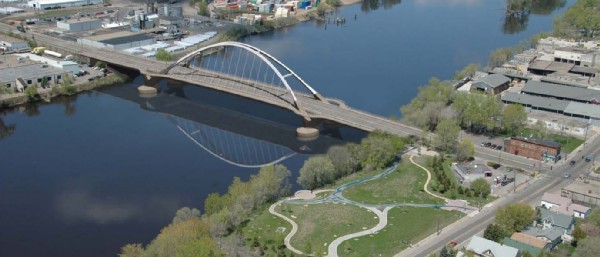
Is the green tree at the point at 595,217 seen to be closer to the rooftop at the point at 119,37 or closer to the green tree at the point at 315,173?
the green tree at the point at 315,173

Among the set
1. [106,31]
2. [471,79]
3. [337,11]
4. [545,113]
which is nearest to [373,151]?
[545,113]

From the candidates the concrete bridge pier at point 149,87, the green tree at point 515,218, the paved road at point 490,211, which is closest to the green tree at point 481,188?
the paved road at point 490,211

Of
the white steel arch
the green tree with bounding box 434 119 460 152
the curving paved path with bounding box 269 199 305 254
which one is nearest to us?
the curving paved path with bounding box 269 199 305 254

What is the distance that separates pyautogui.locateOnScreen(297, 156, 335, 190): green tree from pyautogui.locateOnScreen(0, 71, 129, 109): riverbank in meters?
21.9

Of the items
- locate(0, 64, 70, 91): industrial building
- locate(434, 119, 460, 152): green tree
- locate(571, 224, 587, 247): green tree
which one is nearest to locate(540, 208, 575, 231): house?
locate(571, 224, 587, 247): green tree

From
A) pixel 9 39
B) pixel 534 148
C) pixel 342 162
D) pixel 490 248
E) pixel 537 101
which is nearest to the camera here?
pixel 490 248

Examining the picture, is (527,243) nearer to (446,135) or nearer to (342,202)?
(342,202)

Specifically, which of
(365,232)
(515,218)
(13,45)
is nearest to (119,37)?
(13,45)

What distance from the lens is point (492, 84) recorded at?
43.2 metres

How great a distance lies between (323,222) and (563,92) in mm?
22129

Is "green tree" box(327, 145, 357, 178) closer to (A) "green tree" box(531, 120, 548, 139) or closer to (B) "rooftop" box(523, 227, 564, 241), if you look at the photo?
(B) "rooftop" box(523, 227, 564, 241)

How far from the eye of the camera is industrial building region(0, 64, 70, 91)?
44.8m

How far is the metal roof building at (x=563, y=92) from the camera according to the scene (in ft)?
133

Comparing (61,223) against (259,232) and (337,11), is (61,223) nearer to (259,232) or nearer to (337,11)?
(259,232)
